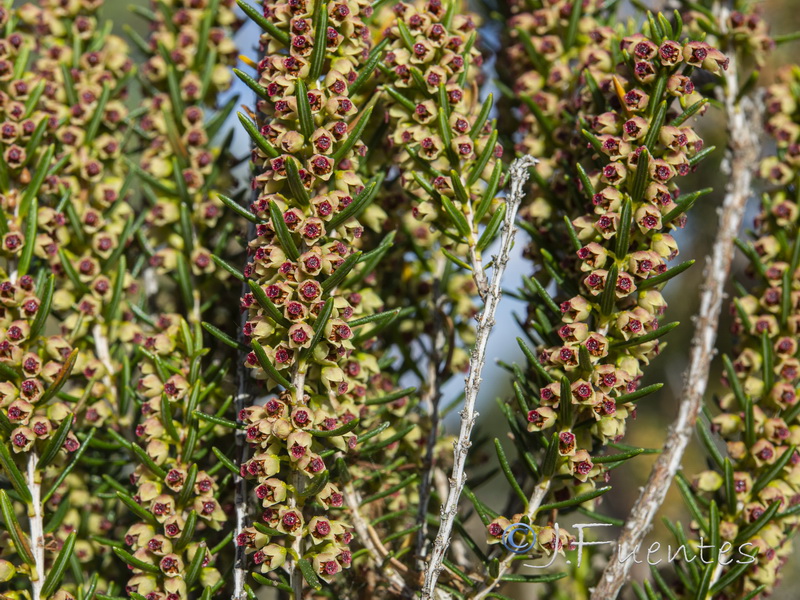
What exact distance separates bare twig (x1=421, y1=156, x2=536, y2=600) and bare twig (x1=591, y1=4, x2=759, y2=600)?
1.16 ft

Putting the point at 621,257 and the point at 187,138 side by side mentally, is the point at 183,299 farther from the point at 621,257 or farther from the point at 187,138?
the point at 621,257

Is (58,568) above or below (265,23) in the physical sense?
below

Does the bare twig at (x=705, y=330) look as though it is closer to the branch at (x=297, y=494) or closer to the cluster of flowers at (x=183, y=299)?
the branch at (x=297, y=494)

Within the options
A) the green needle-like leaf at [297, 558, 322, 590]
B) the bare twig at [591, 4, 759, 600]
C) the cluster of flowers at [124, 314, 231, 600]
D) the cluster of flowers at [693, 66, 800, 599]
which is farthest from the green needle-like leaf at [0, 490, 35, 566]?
the cluster of flowers at [693, 66, 800, 599]

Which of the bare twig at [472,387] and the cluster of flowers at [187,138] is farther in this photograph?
the cluster of flowers at [187,138]

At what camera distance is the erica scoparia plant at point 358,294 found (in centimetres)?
94

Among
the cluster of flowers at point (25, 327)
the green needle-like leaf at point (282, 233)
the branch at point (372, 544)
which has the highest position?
the green needle-like leaf at point (282, 233)

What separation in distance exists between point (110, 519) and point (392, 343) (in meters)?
0.57

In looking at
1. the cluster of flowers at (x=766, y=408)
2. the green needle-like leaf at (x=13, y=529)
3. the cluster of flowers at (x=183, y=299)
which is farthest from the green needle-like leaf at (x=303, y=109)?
the cluster of flowers at (x=766, y=408)

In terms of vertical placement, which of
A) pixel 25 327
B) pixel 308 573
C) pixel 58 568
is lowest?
pixel 58 568

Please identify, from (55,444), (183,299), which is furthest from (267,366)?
(183,299)

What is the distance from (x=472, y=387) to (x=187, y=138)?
0.69 metres

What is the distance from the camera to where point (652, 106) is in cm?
100

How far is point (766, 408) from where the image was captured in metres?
1.22
